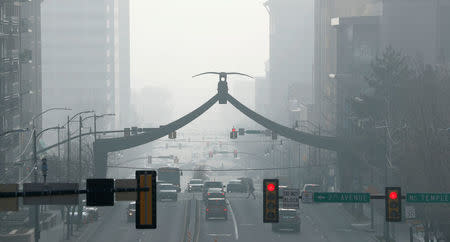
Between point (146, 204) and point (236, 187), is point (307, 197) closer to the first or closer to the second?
point (146, 204)

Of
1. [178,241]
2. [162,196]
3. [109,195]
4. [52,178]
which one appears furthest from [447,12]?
[109,195]

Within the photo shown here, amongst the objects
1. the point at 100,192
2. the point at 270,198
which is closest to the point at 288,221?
the point at 270,198

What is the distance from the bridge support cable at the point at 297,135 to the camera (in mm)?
77375

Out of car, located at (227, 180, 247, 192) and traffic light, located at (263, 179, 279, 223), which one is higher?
traffic light, located at (263, 179, 279, 223)

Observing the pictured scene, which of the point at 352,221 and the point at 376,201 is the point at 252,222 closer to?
the point at 352,221

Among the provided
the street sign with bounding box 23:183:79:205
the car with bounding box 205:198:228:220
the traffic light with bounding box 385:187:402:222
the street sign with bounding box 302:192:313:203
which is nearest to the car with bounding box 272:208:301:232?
the car with bounding box 205:198:228:220

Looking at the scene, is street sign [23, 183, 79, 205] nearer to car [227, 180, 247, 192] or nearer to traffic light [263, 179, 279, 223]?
traffic light [263, 179, 279, 223]

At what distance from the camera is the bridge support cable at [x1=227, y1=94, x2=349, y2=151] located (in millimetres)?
77375

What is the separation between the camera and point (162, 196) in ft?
298

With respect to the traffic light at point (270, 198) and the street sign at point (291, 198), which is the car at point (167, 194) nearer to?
the street sign at point (291, 198)

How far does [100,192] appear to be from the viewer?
21500 mm

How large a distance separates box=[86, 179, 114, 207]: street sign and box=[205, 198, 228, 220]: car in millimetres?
53403

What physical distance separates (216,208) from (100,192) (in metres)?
53.7

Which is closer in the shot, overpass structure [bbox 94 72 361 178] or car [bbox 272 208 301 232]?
car [bbox 272 208 301 232]
